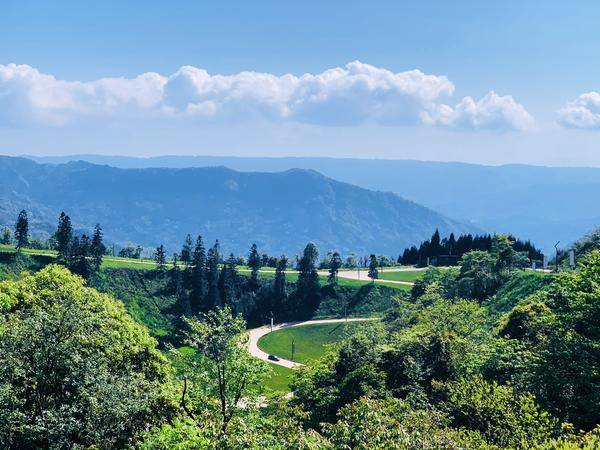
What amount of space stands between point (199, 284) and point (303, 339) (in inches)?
1240

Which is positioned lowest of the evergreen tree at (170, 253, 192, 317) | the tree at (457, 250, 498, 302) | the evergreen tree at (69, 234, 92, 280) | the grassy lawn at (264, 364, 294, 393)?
the grassy lawn at (264, 364, 294, 393)

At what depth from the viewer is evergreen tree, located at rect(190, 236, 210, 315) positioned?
135400 mm

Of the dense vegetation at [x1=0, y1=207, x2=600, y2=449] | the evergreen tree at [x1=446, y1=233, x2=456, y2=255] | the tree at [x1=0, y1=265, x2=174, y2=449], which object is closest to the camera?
the dense vegetation at [x1=0, y1=207, x2=600, y2=449]

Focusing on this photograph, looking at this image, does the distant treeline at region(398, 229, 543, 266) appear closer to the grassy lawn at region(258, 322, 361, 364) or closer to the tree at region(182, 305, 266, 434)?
the grassy lawn at region(258, 322, 361, 364)

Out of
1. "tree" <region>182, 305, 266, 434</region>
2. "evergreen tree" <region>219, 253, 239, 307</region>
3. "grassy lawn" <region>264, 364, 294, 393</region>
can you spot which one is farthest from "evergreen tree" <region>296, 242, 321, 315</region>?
"tree" <region>182, 305, 266, 434</region>

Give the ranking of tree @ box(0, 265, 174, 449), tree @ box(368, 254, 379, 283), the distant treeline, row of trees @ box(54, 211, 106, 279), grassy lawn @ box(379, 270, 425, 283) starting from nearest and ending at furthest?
tree @ box(0, 265, 174, 449), row of trees @ box(54, 211, 106, 279), the distant treeline, tree @ box(368, 254, 379, 283), grassy lawn @ box(379, 270, 425, 283)

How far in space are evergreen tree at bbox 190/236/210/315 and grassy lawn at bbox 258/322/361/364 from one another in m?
20.5

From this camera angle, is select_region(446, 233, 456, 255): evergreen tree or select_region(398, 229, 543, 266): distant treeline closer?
select_region(398, 229, 543, 266): distant treeline

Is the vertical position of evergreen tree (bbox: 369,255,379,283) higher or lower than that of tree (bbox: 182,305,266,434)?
lower

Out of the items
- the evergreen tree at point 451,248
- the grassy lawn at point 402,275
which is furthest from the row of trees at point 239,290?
the evergreen tree at point 451,248

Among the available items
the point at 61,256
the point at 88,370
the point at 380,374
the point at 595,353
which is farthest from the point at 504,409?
the point at 61,256

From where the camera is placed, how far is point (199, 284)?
138 metres

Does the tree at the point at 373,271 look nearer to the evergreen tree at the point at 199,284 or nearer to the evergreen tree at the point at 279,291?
the evergreen tree at the point at 279,291

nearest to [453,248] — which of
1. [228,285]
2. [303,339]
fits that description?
[303,339]
